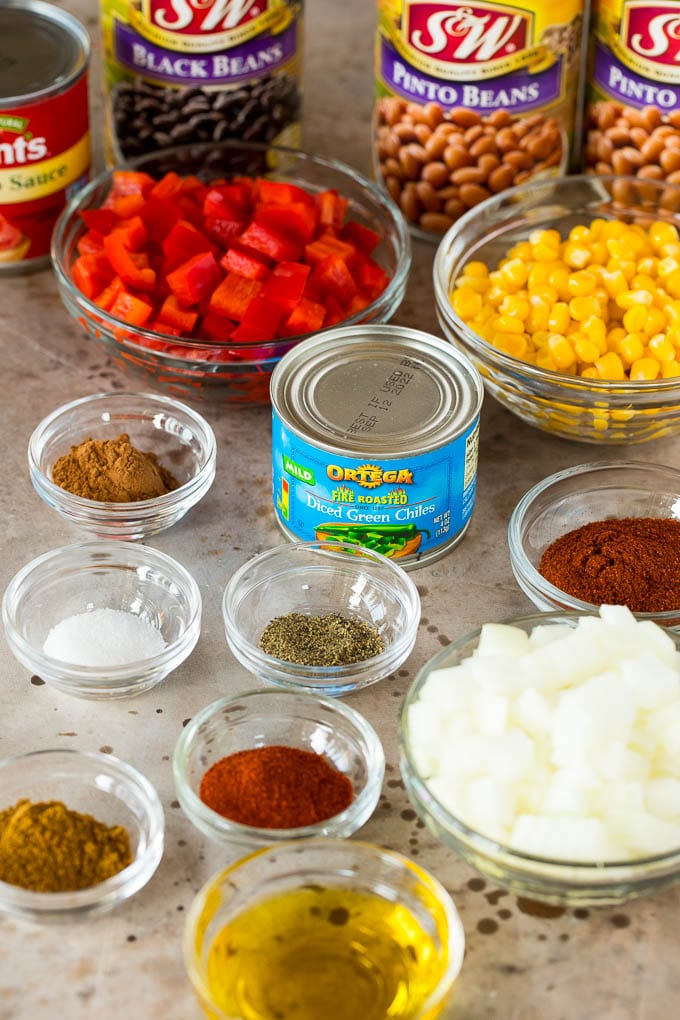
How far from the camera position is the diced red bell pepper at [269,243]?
6.80ft

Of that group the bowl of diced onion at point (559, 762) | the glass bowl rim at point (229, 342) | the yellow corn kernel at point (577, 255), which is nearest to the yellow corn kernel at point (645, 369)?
the yellow corn kernel at point (577, 255)

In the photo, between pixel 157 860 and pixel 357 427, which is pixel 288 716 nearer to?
pixel 157 860

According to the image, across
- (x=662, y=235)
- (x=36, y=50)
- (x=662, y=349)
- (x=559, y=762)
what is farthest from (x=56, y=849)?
(x=36, y=50)

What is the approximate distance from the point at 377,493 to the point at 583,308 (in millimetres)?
493

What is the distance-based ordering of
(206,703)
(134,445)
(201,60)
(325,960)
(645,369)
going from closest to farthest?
(325,960) < (206,703) < (645,369) < (134,445) < (201,60)

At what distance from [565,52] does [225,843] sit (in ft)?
4.77

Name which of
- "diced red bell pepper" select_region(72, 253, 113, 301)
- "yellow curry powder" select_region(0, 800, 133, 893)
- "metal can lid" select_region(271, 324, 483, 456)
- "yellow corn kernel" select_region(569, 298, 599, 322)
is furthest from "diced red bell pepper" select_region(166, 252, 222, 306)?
"yellow curry powder" select_region(0, 800, 133, 893)

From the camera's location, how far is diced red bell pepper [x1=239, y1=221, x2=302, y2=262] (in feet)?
6.80

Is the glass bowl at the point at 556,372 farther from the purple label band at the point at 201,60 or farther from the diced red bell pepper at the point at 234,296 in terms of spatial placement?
the purple label band at the point at 201,60

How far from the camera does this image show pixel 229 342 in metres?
2.01

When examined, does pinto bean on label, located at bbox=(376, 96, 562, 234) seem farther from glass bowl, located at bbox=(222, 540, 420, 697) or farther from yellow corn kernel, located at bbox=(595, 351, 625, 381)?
glass bowl, located at bbox=(222, 540, 420, 697)

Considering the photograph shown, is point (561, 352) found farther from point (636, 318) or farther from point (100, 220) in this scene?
point (100, 220)

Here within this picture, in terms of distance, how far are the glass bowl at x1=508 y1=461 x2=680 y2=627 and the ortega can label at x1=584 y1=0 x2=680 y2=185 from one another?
1.94 ft

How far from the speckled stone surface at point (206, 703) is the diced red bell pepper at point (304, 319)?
0.18 meters
